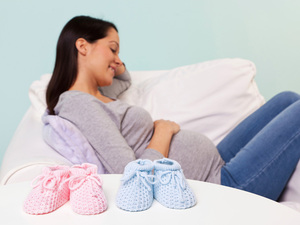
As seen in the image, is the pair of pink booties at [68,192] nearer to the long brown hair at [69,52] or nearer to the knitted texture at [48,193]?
the knitted texture at [48,193]

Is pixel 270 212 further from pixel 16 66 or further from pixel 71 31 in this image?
pixel 16 66

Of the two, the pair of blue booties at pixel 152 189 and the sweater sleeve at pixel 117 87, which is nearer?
the pair of blue booties at pixel 152 189

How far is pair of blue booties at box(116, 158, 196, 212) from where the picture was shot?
0.66 metres

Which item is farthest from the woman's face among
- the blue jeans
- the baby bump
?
the blue jeans

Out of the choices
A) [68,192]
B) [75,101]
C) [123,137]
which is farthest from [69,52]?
[68,192]

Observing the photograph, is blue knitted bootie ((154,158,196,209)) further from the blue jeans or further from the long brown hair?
the long brown hair

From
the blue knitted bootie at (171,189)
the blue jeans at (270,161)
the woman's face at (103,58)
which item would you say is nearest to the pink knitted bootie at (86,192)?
the blue knitted bootie at (171,189)

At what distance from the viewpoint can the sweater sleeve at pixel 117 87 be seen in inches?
68.9

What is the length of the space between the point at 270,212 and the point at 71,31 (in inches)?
44.2

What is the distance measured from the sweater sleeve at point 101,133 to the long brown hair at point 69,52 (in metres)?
0.26

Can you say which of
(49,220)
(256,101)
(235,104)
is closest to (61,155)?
(49,220)

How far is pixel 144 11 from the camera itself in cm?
222

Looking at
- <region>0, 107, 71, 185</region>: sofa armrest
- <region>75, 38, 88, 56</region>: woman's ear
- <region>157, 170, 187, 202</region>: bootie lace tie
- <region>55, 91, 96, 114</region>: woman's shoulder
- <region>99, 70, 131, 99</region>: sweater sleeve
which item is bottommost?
<region>0, 107, 71, 185</region>: sofa armrest

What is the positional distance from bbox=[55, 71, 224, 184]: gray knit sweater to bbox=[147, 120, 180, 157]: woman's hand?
0.03 metres
